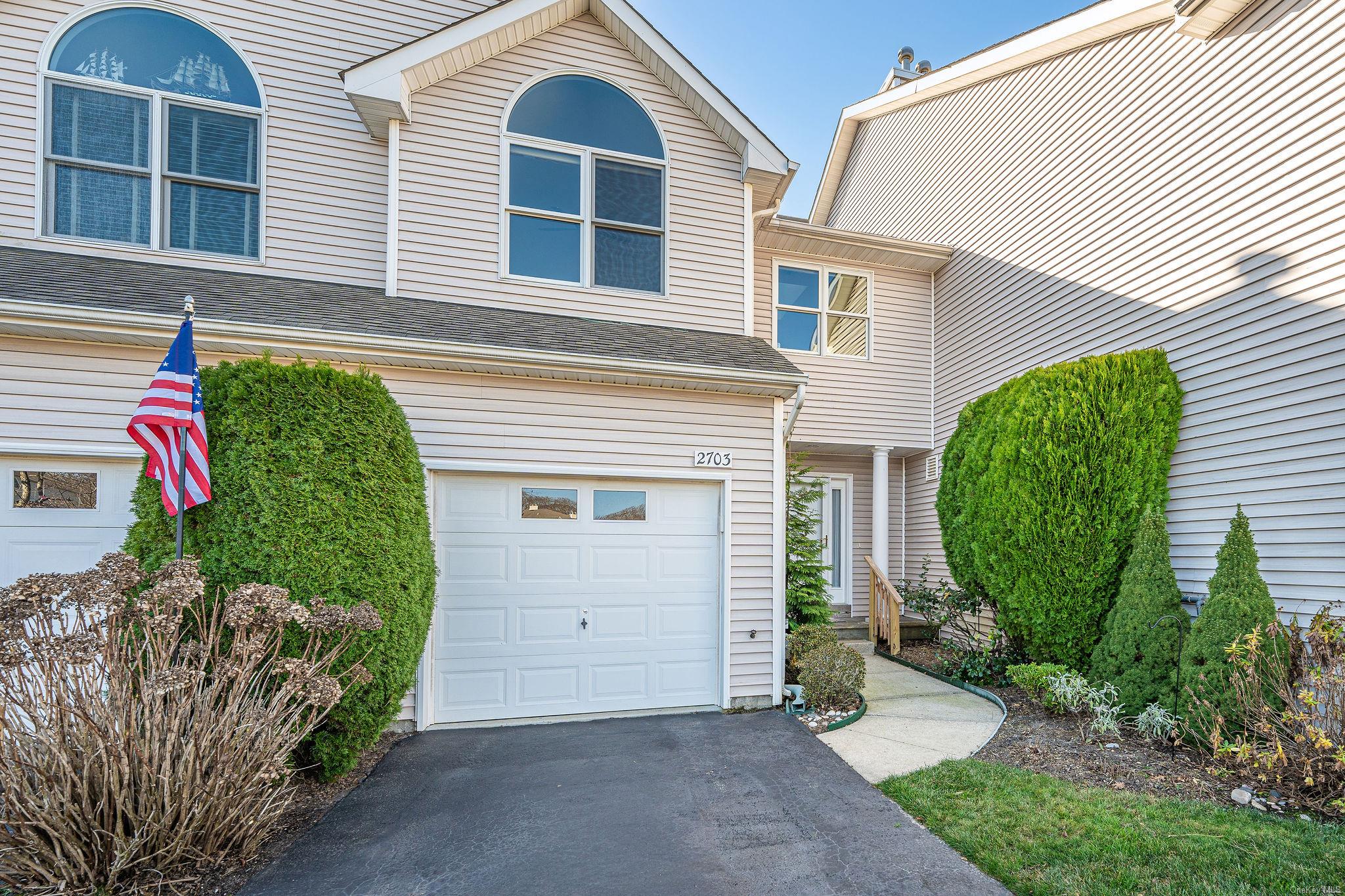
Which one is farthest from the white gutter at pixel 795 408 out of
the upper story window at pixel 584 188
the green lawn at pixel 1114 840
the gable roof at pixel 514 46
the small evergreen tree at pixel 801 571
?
the green lawn at pixel 1114 840

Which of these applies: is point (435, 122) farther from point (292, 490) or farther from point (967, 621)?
point (967, 621)

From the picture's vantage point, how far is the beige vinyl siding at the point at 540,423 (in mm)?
4922

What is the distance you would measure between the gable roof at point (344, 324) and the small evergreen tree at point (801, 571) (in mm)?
1779

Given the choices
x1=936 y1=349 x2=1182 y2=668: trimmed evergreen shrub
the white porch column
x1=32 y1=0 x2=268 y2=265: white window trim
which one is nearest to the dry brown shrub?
x1=936 y1=349 x2=1182 y2=668: trimmed evergreen shrub

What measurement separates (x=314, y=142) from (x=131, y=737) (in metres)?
5.75

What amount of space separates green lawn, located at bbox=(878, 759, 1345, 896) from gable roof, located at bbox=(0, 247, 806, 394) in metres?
3.70

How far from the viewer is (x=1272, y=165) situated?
5.36 m

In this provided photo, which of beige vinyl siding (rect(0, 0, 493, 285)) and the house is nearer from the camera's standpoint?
the house

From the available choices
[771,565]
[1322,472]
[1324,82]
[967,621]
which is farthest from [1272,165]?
[967,621]

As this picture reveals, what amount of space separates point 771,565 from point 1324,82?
6.00 metres

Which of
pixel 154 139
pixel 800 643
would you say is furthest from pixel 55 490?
pixel 800 643

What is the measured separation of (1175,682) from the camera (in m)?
5.01

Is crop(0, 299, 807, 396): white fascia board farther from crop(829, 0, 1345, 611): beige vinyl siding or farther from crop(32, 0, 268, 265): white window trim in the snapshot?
crop(829, 0, 1345, 611): beige vinyl siding

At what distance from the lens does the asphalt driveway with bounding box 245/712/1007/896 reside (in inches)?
132
